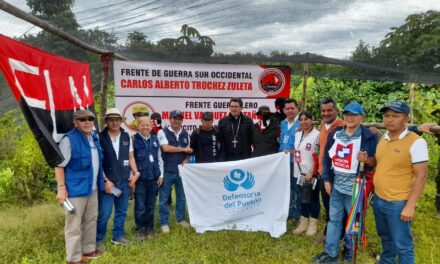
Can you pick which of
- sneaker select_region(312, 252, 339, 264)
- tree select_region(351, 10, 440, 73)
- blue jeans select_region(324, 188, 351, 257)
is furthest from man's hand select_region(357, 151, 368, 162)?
tree select_region(351, 10, 440, 73)

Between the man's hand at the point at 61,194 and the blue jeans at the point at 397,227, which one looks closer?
the blue jeans at the point at 397,227

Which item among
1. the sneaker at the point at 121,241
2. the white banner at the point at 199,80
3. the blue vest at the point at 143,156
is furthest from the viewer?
the white banner at the point at 199,80

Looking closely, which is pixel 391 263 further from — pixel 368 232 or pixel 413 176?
pixel 368 232

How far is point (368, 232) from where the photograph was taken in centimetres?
471

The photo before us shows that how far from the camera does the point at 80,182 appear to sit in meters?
3.45

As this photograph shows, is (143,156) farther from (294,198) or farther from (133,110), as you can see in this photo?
(294,198)

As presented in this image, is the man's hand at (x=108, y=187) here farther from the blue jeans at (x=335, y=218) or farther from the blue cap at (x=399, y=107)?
the blue cap at (x=399, y=107)

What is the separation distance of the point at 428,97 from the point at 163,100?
8144mm

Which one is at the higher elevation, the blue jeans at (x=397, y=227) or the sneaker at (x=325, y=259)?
the blue jeans at (x=397, y=227)

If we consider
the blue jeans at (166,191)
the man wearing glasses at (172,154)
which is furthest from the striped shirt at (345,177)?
the blue jeans at (166,191)

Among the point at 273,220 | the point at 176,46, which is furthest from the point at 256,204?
the point at 176,46

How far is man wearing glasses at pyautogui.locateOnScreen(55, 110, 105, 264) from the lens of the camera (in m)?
3.39

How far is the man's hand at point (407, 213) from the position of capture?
2854 millimetres

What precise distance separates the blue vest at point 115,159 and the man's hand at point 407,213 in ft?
9.48
